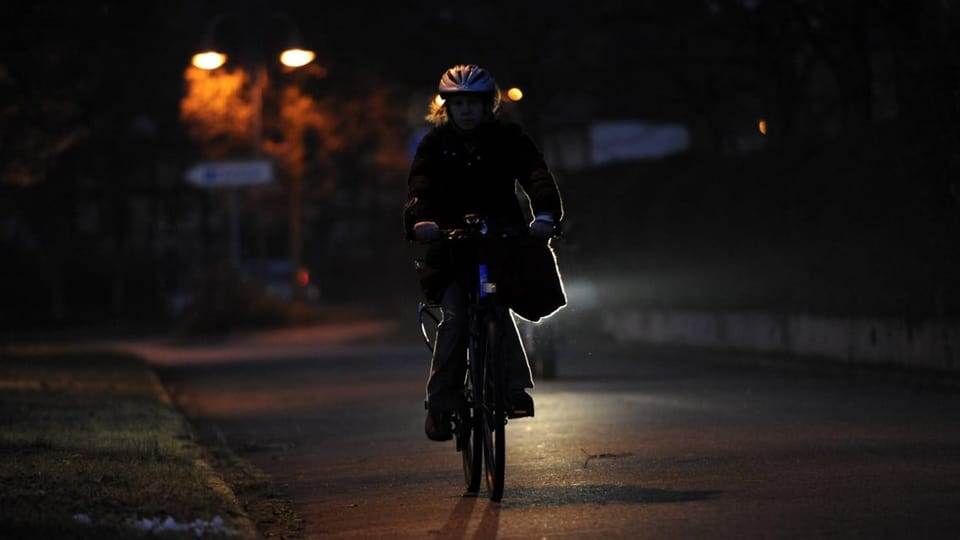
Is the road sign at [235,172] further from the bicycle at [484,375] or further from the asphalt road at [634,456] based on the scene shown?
the bicycle at [484,375]

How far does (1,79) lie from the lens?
76.9 ft

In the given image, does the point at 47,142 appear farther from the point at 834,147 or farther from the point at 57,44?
the point at 834,147

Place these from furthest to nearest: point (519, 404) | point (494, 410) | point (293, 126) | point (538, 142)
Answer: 1. point (293, 126)
2. point (538, 142)
3. point (519, 404)
4. point (494, 410)

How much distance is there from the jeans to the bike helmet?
37.4 inches

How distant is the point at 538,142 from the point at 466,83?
97.6 ft

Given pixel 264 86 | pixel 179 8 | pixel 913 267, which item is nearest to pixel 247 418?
pixel 913 267

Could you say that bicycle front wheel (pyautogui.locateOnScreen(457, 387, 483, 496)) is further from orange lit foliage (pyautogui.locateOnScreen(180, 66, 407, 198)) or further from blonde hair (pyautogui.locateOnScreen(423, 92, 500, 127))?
orange lit foliage (pyautogui.locateOnScreen(180, 66, 407, 198))

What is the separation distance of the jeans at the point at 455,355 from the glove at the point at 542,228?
0.47 metres

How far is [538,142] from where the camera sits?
38750 mm

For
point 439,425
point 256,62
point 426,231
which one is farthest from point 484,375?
point 256,62

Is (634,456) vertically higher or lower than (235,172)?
lower

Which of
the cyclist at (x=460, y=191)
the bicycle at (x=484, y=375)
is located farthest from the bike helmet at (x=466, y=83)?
the bicycle at (x=484, y=375)

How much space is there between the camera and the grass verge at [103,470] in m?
7.43

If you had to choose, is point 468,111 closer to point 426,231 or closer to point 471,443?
point 426,231
